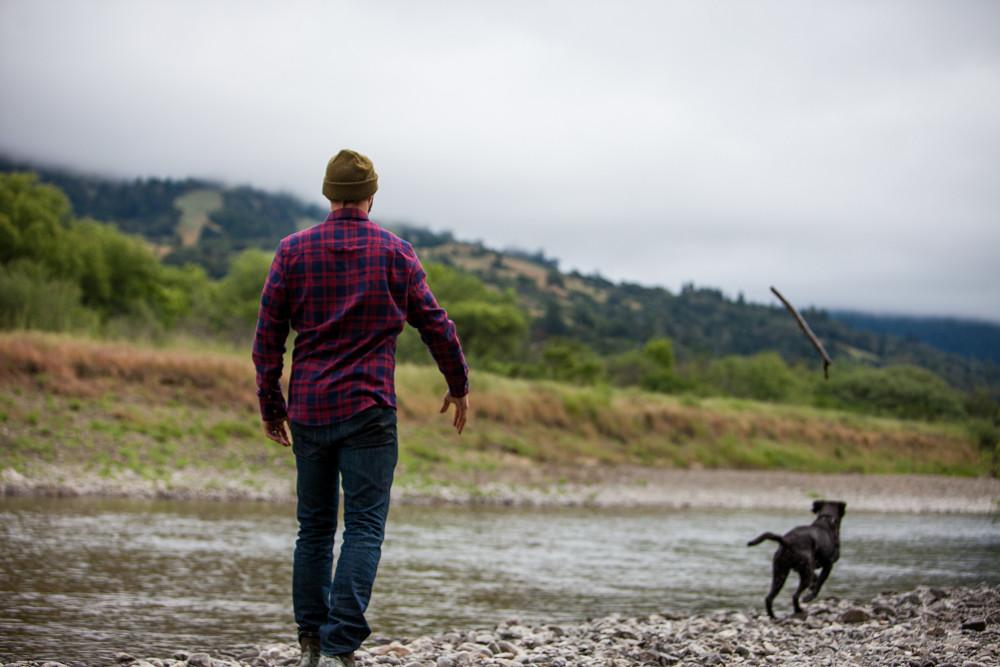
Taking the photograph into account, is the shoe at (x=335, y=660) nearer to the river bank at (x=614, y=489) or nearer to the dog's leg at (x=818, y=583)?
the dog's leg at (x=818, y=583)

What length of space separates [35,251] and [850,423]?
44.4 m

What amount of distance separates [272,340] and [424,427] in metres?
28.1

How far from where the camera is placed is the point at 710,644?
23.0ft

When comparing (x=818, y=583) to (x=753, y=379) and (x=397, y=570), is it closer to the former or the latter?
(x=397, y=570)

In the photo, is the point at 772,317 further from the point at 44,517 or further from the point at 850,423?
the point at 44,517

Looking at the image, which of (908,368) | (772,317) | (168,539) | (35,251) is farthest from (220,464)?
(772,317)

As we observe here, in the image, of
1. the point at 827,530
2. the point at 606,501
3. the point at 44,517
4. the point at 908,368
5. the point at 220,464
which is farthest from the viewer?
the point at 908,368

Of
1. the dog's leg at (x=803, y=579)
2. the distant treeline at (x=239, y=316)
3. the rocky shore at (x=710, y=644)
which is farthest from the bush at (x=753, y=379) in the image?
the rocky shore at (x=710, y=644)

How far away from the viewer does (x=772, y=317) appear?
644 ft

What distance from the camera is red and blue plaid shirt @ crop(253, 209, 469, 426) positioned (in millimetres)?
4875

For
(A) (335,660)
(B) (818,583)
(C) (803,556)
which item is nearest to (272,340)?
(A) (335,660)

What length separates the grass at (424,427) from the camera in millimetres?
24875

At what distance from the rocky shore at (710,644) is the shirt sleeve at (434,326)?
2.14 m

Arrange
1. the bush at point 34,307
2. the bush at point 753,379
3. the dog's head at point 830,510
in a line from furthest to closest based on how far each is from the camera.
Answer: the bush at point 753,379 < the bush at point 34,307 < the dog's head at point 830,510
